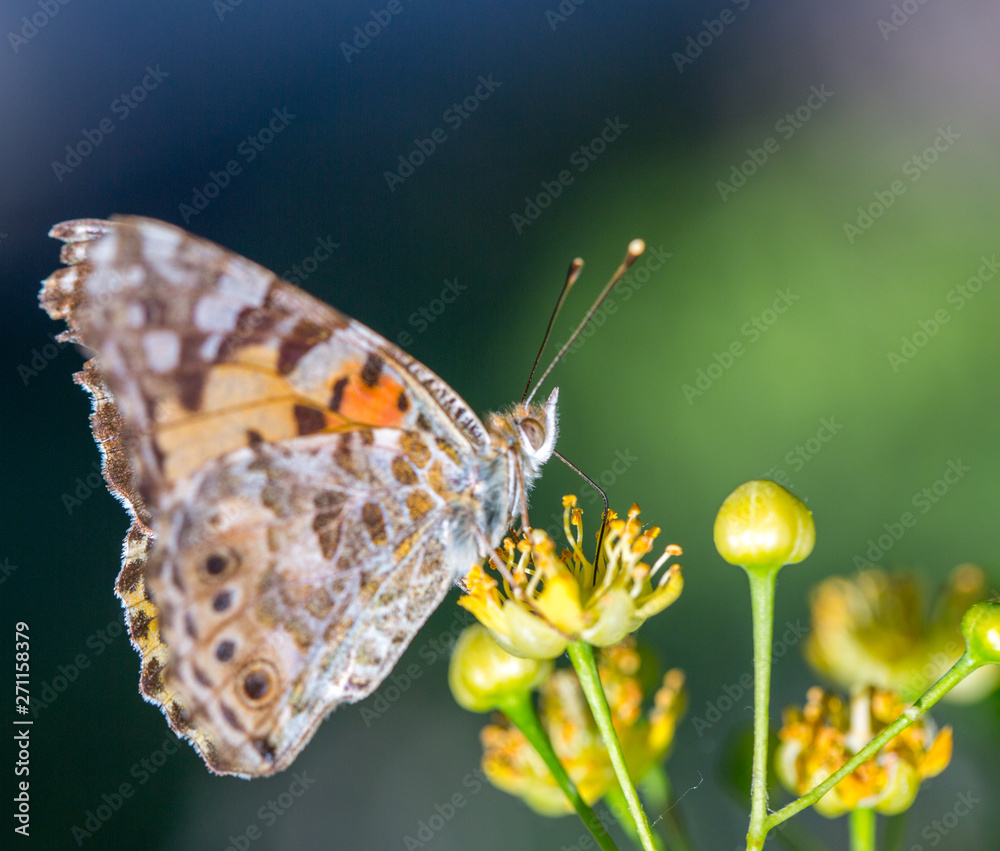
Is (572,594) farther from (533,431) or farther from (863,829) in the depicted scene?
(863,829)

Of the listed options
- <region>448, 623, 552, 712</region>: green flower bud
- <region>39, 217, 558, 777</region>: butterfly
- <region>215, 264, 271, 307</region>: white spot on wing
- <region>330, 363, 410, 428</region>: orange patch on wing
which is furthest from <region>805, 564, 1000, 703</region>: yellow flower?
<region>215, 264, 271, 307</region>: white spot on wing

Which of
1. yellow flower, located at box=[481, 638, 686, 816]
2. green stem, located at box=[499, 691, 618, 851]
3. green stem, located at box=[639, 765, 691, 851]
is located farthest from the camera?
yellow flower, located at box=[481, 638, 686, 816]

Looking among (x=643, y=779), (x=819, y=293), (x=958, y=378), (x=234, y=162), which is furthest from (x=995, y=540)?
(x=234, y=162)

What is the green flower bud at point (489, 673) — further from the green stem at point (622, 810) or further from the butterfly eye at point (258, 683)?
the butterfly eye at point (258, 683)

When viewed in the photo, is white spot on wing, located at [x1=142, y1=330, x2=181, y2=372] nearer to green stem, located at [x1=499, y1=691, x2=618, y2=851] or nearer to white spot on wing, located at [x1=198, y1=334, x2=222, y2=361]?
white spot on wing, located at [x1=198, y1=334, x2=222, y2=361]

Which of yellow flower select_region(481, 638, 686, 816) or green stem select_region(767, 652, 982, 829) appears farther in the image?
yellow flower select_region(481, 638, 686, 816)

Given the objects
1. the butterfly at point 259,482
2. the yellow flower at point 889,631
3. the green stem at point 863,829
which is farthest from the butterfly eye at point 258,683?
the yellow flower at point 889,631

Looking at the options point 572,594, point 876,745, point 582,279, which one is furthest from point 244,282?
point 582,279
